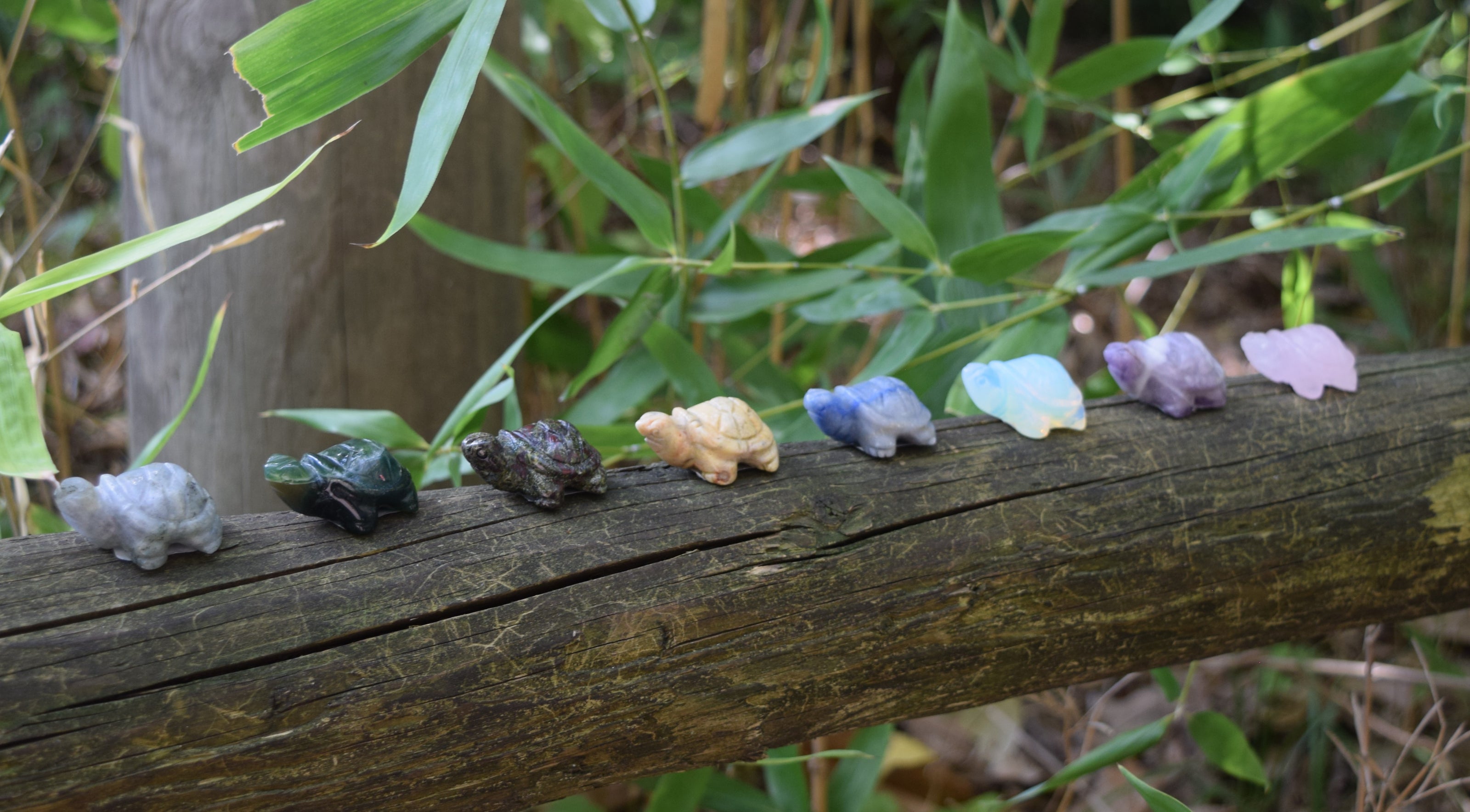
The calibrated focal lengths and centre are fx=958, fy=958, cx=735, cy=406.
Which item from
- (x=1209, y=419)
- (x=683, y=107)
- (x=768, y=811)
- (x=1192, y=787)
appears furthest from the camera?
(x=683, y=107)

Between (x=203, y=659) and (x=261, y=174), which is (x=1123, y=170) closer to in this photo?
(x=261, y=174)

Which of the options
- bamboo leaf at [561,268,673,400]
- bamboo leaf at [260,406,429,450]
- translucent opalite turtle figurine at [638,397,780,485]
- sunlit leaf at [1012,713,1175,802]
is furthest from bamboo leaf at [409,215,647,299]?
sunlit leaf at [1012,713,1175,802]

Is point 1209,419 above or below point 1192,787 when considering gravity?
above

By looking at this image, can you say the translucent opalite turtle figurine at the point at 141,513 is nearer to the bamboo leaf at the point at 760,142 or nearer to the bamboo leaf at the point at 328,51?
the bamboo leaf at the point at 328,51

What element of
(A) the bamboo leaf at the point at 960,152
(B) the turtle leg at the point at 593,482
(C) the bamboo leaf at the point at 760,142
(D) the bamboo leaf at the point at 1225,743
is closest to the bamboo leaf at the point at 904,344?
(A) the bamboo leaf at the point at 960,152

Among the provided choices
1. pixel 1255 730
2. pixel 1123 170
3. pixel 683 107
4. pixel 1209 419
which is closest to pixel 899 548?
pixel 1209 419

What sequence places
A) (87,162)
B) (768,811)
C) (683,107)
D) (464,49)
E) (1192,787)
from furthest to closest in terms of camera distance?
(87,162) → (683,107) → (1192,787) → (768,811) → (464,49)

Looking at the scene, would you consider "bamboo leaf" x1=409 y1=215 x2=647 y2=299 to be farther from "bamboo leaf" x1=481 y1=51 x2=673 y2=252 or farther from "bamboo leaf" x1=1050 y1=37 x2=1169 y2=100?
"bamboo leaf" x1=1050 y1=37 x2=1169 y2=100

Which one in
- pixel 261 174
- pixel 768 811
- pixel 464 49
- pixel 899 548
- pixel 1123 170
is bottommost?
pixel 768 811
